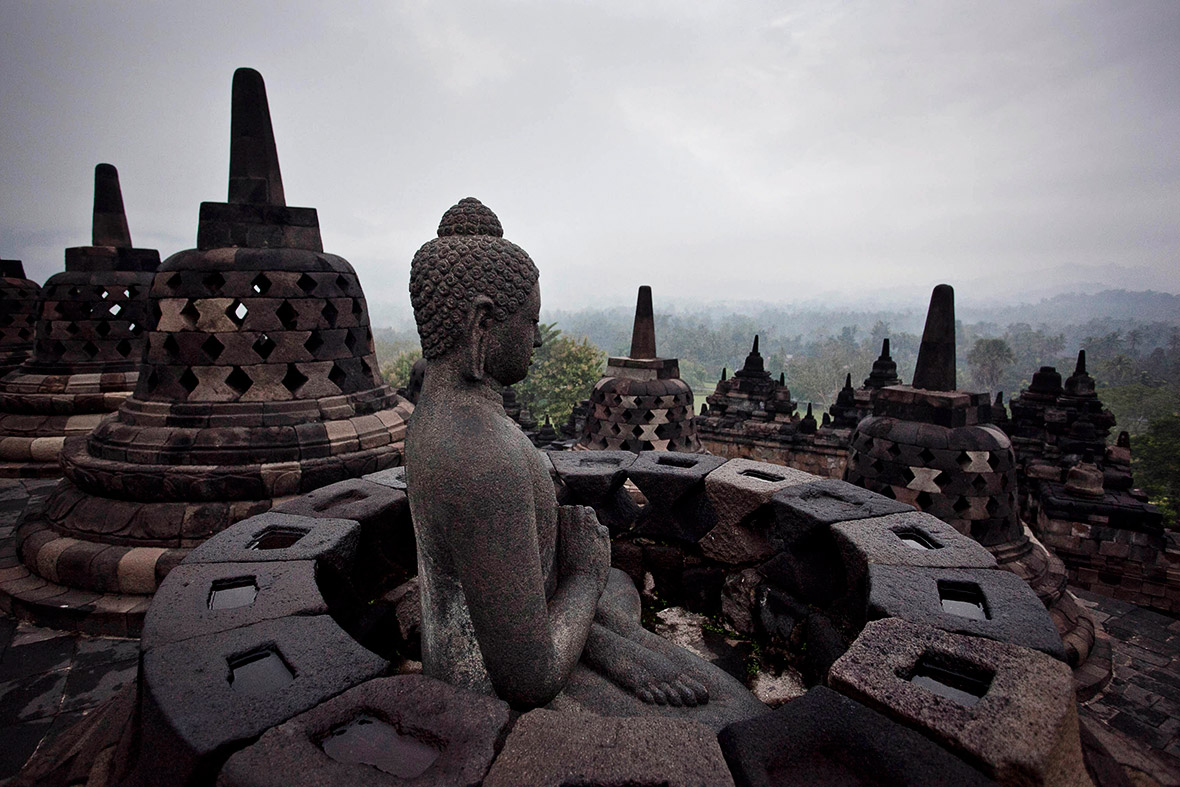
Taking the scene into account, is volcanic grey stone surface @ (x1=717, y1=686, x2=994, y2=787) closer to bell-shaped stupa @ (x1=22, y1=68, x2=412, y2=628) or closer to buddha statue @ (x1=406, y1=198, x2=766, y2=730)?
buddha statue @ (x1=406, y1=198, x2=766, y2=730)

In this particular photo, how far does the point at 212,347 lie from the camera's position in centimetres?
459

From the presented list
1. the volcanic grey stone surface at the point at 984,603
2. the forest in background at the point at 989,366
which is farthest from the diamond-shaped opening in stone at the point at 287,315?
the forest in background at the point at 989,366

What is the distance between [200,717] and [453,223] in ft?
5.09

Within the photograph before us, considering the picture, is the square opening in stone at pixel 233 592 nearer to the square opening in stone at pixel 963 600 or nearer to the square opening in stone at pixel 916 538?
the square opening in stone at pixel 963 600

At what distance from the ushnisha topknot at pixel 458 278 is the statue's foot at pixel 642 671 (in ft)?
4.18

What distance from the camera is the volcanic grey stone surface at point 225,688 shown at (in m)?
1.35

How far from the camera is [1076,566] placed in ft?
25.4

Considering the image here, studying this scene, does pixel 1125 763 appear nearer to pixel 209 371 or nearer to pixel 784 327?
pixel 209 371

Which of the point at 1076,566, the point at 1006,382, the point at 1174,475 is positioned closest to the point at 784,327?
the point at 1006,382

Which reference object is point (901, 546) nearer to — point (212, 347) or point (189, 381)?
point (212, 347)

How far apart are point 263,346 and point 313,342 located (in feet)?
1.24

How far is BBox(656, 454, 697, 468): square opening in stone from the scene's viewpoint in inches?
140

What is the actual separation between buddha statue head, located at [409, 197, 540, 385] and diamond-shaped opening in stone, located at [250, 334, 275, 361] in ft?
11.3

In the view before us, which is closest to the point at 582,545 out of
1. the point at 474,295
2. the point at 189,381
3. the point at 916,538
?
the point at 474,295
